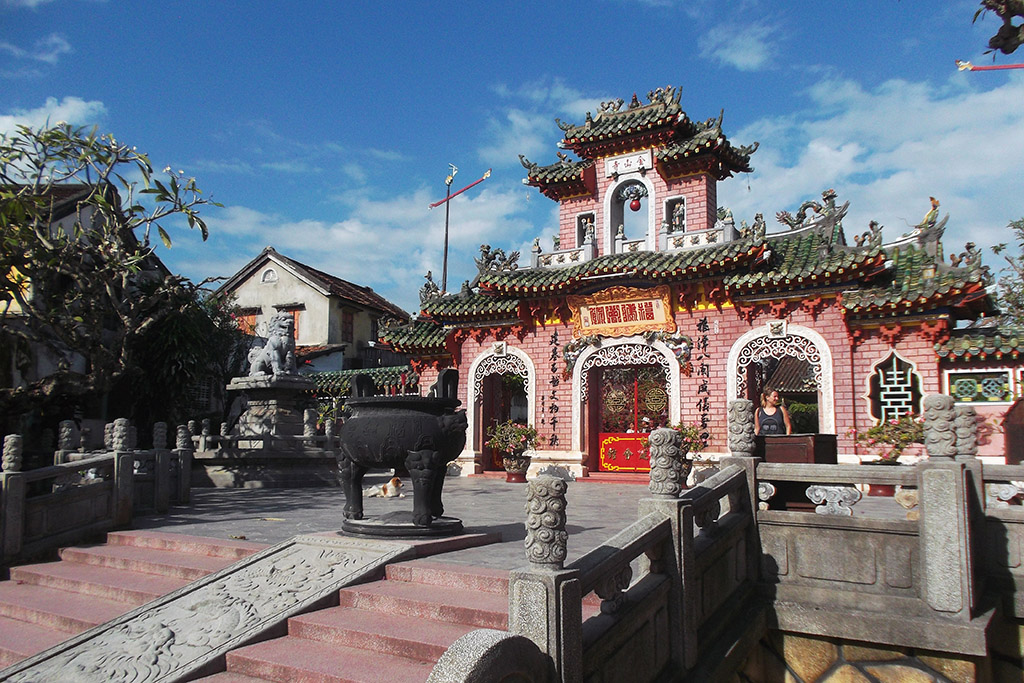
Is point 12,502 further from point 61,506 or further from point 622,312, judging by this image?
point 622,312

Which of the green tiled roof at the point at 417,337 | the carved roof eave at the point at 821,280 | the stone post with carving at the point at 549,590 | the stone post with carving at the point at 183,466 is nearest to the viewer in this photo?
the stone post with carving at the point at 549,590

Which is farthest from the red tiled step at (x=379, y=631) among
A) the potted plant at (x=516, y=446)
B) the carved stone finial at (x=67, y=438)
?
the potted plant at (x=516, y=446)

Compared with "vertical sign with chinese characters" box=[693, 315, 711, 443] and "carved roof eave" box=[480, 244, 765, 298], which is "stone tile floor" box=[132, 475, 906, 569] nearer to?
"vertical sign with chinese characters" box=[693, 315, 711, 443]

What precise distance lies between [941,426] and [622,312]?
362 inches

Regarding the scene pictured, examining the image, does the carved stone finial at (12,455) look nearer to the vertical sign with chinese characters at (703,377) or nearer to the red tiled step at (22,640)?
the red tiled step at (22,640)

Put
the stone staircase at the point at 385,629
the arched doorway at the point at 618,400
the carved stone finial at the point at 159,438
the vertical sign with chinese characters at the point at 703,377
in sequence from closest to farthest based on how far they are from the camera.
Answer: the stone staircase at the point at 385,629, the carved stone finial at the point at 159,438, the vertical sign with chinese characters at the point at 703,377, the arched doorway at the point at 618,400

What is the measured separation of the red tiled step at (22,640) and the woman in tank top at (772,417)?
22.9 ft

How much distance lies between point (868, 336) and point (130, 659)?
11.9 meters

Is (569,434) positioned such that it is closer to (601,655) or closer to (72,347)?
(72,347)

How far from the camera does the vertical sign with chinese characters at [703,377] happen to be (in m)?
13.9

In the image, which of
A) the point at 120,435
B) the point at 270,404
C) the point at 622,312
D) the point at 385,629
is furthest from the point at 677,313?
the point at 385,629

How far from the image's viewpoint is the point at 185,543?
6898 millimetres

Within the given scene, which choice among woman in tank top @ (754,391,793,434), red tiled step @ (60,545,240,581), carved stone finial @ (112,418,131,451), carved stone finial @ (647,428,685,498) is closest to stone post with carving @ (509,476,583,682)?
carved stone finial @ (647,428,685,498)

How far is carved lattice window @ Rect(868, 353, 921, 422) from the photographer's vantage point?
12023 millimetres
